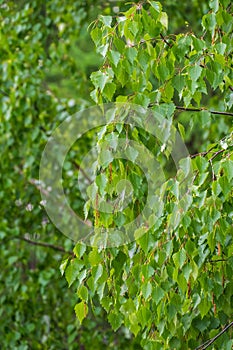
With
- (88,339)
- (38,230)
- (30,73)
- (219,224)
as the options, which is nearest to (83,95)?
(30,73)

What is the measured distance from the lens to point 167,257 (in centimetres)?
204

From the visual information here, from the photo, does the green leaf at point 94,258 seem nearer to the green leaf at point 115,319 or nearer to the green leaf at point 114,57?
the green leaf at point 115,319

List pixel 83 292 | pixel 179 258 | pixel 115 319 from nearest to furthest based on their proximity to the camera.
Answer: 1. pixel 179 258
2. pixel 83 292
3. pixel 115 319

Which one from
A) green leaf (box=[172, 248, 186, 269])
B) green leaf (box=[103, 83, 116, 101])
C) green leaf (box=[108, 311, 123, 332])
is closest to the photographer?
green leaf (box=[172, 248, 186, 269])

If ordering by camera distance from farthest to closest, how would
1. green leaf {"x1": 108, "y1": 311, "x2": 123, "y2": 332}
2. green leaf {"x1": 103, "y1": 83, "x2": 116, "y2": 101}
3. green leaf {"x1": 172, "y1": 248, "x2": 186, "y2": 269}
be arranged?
green leaf {"x1": 108, "y1": 311, "x2": 123, "y2": 332} → green leaf {"x1": 103, "y1": 83, "x2": 116, "y2": 101} → green leaf {"x1": 172, "y1": 248, "x2": 186, "y2": 269}

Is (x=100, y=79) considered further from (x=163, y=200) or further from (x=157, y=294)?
(x=157, y=294)

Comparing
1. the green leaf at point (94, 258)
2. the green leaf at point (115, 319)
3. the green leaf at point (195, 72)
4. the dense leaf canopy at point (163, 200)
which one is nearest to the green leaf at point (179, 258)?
the dense leaf canopy at point (163, 200)

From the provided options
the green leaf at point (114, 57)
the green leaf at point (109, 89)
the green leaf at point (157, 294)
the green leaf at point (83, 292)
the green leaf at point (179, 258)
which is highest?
the green leaf at point (114, 57)

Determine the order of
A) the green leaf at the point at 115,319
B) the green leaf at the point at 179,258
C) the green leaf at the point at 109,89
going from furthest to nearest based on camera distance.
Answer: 1. the green leaf at the point at 115,319
2. the green leaf at the point at 109,89
3. the green leaf at the point at 179,258

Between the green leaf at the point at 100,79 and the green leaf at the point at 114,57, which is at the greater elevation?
the green leaf at the point at 114,57

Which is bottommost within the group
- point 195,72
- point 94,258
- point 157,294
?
point 157,294

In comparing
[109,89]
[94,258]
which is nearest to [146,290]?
[94,258]

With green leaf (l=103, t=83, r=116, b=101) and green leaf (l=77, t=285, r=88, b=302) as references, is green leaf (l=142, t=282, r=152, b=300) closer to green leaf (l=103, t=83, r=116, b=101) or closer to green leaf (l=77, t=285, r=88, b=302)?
green leaf (l=77, t=285, r=88, b=302)

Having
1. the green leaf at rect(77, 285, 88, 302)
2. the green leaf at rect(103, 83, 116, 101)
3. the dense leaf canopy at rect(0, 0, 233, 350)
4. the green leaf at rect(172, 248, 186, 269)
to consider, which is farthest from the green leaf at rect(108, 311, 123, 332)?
the green leaf at rect(103, 83, 116, 101)
